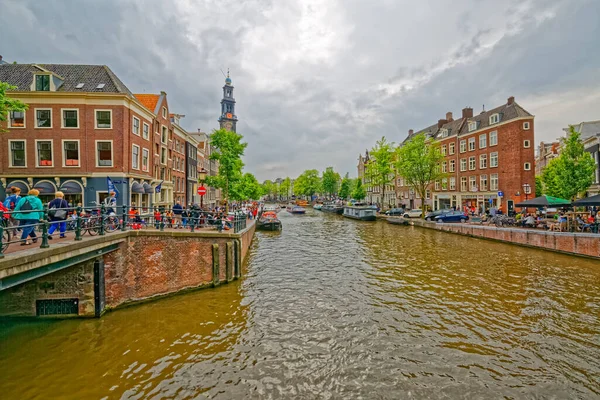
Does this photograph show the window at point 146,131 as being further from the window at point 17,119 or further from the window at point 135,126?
the window at point 17,119

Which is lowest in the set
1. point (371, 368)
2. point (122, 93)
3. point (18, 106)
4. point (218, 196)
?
point (371, 368)

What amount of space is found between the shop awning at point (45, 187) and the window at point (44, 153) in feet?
4.92

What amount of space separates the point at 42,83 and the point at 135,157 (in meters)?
8.22

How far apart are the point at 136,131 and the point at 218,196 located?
38130 mm

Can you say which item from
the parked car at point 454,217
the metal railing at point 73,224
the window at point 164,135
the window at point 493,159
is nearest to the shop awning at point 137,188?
the window at point 164,135

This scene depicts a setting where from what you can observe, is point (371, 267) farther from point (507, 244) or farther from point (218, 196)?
point (218, 196)

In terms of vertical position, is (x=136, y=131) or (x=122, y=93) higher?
(x=122, y=93)

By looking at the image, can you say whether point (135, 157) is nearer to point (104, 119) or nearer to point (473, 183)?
point (104, 119)

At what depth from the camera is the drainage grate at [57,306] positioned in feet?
30.7

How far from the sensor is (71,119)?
75.5 ft

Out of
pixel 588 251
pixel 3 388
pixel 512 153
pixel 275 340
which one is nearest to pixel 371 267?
pixel 275 340

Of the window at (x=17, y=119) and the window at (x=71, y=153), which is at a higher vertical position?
the window at (x=17, y=119)

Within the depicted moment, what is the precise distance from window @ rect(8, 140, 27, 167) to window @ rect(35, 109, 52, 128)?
1850 millimetres

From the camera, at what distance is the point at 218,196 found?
6356 cm
